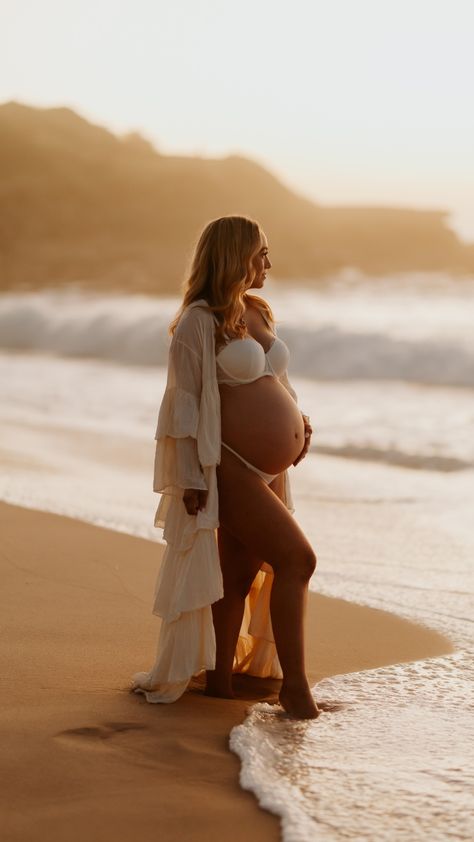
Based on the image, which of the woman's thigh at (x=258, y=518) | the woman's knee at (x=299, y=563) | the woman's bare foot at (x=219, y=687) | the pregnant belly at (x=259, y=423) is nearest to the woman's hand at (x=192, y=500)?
the woman's thigh at (x=258, y=518)

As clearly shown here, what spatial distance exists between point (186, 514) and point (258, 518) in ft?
0.82

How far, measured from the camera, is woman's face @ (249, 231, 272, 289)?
405cm

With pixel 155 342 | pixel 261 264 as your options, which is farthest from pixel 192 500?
pixel 155 342

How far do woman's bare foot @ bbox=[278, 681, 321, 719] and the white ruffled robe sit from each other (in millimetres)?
281

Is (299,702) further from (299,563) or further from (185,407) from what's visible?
(185,407)

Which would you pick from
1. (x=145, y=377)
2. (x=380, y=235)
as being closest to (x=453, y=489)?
(x=145, y=377)

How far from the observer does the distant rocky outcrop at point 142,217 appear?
48.4 m

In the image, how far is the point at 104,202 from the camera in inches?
2317

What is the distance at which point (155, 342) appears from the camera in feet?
81.8

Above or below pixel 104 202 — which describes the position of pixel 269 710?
below

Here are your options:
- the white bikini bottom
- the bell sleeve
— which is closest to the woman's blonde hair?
the bell sleeve

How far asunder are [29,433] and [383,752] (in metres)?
7.92

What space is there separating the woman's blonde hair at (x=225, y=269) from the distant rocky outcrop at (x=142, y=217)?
135 ft

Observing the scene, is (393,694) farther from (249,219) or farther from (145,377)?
(145,377)
